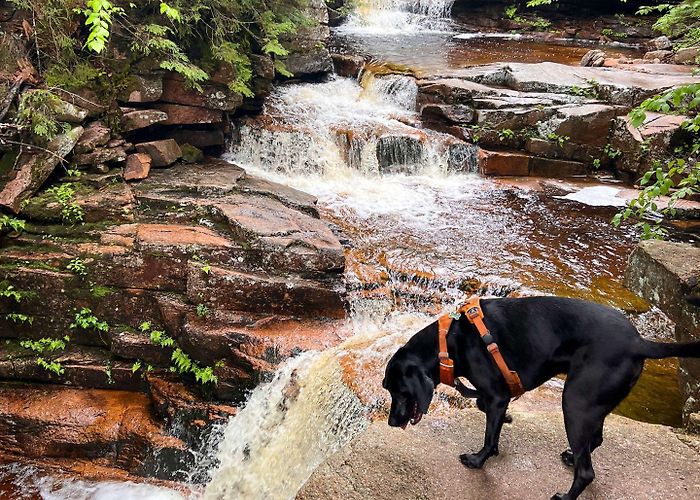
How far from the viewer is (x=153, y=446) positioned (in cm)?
532

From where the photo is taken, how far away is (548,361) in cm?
293

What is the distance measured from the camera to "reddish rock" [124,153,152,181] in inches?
272

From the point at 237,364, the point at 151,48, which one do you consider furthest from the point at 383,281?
the point at 151,48

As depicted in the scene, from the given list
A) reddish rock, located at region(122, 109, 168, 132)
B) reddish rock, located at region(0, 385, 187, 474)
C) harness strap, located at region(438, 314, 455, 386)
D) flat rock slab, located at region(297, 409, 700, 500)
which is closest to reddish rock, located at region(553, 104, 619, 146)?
reddish rock, located at region(122, 109, 168, 132)

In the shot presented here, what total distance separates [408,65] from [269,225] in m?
9.05

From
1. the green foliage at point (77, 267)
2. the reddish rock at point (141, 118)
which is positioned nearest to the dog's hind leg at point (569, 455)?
the green foliage at point (77, 267)

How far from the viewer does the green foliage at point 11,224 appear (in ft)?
18.7

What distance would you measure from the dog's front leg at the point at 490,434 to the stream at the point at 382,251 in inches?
47.9

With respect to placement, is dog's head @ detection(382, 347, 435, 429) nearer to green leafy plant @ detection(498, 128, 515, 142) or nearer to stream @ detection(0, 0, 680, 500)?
stream @ detection(0, 0, 680, 500)

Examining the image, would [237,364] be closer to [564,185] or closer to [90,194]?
[90,194]

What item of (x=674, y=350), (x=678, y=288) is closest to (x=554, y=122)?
(x=678, y=288)

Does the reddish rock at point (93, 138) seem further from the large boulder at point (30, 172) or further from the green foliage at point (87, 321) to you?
the green foliage at point (87, 321)

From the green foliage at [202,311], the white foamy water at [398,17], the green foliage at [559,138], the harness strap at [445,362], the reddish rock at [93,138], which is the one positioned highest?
the white foamy water at [398,17]

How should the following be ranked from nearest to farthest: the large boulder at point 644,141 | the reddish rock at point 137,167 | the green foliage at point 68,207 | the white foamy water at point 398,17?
the green foliage at point 68,207 → the reddish rock at point 137,167 → the large boulder at point 644,141 → the white foamy water at point 398,17
